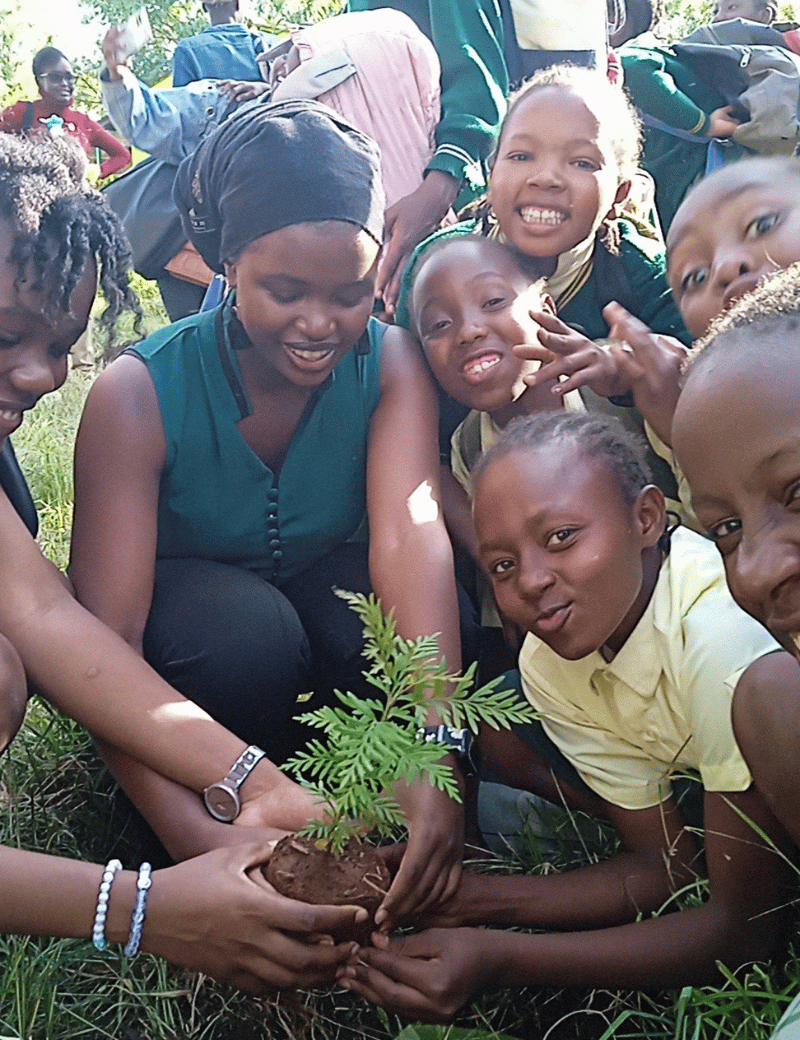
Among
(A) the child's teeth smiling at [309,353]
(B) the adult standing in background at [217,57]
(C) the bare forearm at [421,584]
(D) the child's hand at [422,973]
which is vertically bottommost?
(D) the child's hand at [422,973]

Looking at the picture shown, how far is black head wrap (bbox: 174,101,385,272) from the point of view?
221 centimetres

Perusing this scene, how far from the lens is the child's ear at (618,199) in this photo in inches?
105

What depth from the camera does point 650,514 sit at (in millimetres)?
1963

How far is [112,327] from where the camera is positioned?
2385 millimetres

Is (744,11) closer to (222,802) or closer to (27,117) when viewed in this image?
(27,117)

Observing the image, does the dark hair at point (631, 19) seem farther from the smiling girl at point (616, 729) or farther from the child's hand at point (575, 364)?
the smiling girl at point (616, 729)

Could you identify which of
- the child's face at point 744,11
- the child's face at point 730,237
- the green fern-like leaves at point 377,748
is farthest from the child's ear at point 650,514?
the child's face at point 744,11

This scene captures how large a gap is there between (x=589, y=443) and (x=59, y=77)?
263 inches

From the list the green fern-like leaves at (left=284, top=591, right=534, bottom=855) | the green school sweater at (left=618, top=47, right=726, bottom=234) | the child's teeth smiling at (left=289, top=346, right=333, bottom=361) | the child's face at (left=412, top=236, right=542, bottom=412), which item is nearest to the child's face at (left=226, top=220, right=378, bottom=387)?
the child's teeth smiling at (left=289, top=346, right=333, bottom=361)

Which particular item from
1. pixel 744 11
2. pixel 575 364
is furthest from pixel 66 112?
pixel 575 364

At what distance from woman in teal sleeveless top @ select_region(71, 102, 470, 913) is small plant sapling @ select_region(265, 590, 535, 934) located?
559 millimetres

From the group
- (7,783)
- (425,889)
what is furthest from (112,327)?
(425,889)

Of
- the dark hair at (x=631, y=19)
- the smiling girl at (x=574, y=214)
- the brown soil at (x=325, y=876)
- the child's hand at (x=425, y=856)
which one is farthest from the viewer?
the dark hair at (x=631, y=19)

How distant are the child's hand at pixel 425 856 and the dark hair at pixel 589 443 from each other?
0.57 metres
